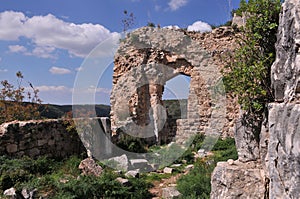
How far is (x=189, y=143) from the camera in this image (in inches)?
392

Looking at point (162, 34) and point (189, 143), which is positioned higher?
point (162, 34)

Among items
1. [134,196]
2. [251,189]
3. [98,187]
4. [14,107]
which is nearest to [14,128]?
[14,107]

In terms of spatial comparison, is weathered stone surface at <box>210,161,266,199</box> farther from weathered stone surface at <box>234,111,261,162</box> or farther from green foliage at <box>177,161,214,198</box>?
green foliage at <box>177,161,214,198</box>

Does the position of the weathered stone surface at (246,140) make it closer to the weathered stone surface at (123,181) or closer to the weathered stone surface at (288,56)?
the weathered stone surface at (288,56)

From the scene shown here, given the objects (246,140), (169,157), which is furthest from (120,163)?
(246,140)

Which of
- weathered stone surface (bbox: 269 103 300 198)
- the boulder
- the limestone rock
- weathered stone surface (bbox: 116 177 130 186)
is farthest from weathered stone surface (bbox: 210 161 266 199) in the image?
the limestone rock

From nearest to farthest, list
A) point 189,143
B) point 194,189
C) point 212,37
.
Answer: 1. point 194,189
2. point 189,143
3. point 212,37

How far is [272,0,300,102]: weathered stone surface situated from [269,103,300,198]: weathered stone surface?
0.17 metres

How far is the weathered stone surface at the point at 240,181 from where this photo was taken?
10.2 feet

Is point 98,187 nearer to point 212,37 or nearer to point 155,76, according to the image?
point 155,76

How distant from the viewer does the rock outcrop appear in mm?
2250

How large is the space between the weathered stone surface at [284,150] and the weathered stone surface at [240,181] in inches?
17.1

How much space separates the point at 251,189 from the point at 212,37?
873cm

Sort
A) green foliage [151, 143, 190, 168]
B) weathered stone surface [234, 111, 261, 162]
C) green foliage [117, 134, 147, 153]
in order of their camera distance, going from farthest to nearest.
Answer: green foliage [117, 134, 147, 153] → green foliage [151, 143, 190, 168] → weathered stone surface [234, 111, 261, 162]
